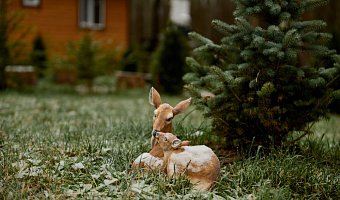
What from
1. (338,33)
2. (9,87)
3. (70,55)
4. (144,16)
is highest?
(144,16)

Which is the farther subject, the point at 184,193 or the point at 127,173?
the point at 127,173

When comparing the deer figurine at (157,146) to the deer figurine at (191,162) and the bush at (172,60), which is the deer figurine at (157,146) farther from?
the bush at (172,60)

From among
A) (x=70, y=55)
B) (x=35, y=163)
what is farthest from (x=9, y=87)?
(x=35, y=163)

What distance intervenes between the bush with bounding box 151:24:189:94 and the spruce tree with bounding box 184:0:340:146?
18.0 ft

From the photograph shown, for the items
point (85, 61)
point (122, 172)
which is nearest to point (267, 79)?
point (122, 172)

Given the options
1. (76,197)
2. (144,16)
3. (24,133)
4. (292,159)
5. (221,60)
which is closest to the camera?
(76,197)

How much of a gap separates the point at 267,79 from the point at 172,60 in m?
5.91

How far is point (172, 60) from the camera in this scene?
8703 millimetres

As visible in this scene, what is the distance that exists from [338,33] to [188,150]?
5.89 m

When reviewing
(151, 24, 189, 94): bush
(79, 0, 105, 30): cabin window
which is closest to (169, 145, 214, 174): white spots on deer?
(151, 24, 189, 94): bush

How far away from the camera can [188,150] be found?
2367mm

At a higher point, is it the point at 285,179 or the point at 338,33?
the point at 338,33

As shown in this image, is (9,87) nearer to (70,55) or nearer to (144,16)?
(70,55)

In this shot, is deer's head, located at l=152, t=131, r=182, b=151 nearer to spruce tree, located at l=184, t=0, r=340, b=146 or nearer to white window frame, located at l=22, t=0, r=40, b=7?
spruce tree, located at l=184, t=0, r=340, b=146
